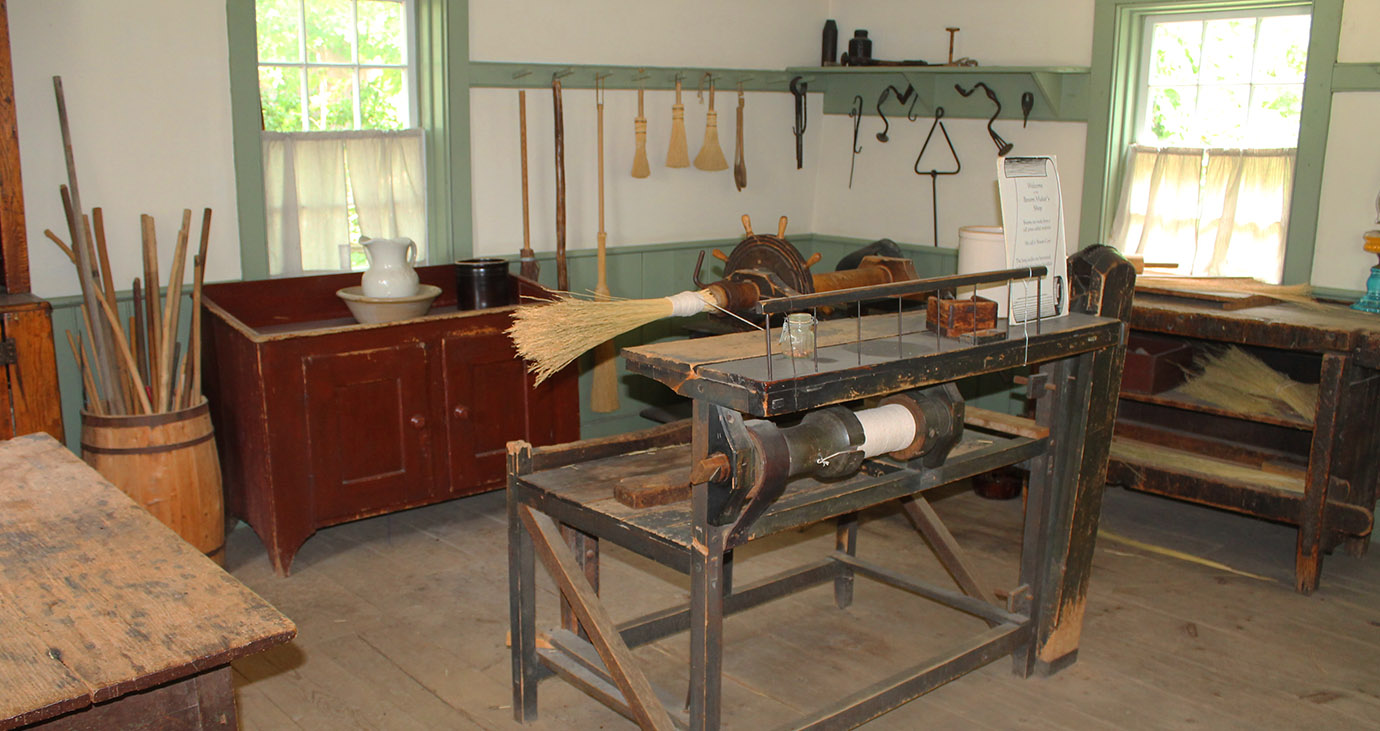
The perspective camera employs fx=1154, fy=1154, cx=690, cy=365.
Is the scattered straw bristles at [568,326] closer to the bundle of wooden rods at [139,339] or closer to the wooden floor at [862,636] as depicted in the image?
the wooden floor at [862,636]

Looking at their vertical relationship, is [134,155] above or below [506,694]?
above

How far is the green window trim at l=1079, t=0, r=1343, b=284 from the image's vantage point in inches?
171

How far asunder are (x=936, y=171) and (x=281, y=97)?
9.94ft

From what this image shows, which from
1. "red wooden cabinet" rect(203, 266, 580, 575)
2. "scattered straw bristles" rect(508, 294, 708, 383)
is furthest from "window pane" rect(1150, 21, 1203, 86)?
"scattered straw bristles" rect(508, 294, 708, 383)

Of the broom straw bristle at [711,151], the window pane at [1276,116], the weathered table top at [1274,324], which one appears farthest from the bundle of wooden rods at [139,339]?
the window pane at [1276,116]

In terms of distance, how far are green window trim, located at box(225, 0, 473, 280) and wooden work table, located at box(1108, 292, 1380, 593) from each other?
9.04ft

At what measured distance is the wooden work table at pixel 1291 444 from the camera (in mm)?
3879

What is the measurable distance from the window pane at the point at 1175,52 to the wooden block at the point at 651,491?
331cm

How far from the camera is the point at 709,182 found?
5852 millimetres

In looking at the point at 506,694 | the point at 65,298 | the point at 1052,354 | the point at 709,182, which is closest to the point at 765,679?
the point at 506,694

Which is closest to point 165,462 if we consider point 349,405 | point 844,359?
point 349,405

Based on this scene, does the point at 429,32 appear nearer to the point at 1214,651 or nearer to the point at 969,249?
the point at 969,249

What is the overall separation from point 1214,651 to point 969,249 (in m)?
1.54

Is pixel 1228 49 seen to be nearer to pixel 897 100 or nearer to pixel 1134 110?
pixel 1134 110
